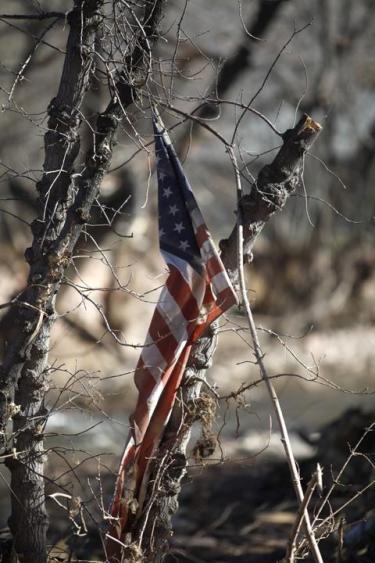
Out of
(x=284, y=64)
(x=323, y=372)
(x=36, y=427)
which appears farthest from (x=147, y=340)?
(x=323, y=372)

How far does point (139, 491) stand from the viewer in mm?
4648

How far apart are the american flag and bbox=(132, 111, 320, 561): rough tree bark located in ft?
0.22

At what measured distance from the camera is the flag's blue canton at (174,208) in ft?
15.0

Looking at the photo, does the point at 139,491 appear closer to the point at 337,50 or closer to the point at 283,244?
the point at 337,50

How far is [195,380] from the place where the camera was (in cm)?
468

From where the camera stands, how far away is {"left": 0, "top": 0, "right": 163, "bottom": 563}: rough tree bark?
4574 mm

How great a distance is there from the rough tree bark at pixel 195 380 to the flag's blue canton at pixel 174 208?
263 millimetres

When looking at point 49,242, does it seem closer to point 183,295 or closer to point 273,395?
point 183,295

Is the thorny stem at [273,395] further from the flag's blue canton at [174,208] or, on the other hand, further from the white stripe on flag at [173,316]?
the white stripe on flag at [173,316]

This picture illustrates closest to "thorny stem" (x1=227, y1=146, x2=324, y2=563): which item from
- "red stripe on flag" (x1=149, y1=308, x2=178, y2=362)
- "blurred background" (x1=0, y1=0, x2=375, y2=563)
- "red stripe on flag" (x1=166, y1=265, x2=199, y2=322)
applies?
"red stripe on flag" (x1=166, y1=265, x2=199, y2=322)

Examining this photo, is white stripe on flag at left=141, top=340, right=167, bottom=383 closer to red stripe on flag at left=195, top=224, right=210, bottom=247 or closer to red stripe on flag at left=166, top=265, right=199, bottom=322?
red stripe on flag at left=166, top=265, right=199, bottom=322

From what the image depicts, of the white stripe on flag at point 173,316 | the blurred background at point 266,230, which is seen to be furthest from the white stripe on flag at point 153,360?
the blurred background at point 266,230

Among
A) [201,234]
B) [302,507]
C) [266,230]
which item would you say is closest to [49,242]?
[201,234]

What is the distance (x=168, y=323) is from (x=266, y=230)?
12873mm
